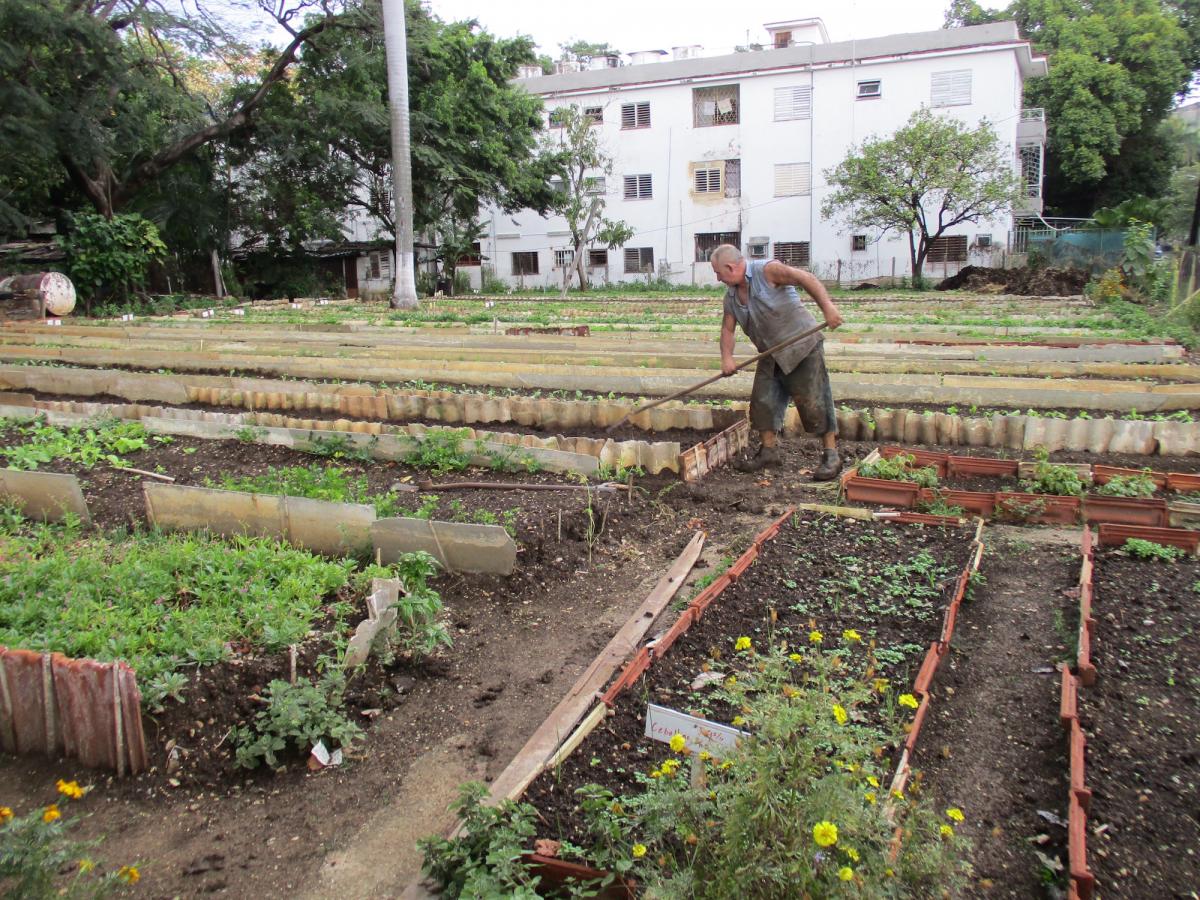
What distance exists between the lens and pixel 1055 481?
5133 millimetres

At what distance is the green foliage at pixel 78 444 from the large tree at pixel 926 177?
2292 centimetres

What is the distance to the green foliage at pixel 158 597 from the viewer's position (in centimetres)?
321

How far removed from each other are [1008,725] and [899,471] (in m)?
2.50

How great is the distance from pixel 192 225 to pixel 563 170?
1078 cm

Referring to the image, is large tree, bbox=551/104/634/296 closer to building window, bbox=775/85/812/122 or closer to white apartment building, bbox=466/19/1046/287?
white apartment building, bbox=466/19/1046/287

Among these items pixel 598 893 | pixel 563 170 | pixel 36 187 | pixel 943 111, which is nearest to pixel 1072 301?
pixel 943 111

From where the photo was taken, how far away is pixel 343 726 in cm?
303

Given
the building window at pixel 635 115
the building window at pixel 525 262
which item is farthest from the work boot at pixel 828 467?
the building window at pixel 525 262

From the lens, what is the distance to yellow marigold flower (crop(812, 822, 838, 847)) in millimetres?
1725

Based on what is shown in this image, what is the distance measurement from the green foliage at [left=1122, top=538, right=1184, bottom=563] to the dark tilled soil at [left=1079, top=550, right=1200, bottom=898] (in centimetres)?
5

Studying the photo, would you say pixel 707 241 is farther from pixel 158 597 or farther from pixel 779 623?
pixel 158 597

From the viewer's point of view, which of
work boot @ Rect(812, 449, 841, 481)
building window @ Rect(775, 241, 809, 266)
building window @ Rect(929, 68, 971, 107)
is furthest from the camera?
building window @ Rect(775, 241, 809, 266)

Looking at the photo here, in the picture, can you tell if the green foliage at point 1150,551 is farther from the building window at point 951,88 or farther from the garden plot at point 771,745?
the building window at point 951,88

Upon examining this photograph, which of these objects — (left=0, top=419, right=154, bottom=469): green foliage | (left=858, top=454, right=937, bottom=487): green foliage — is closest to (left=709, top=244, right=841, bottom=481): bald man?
(left=858, top=454, right=937, bottom=487): green foliage
